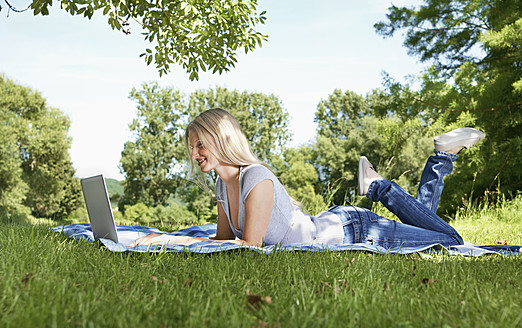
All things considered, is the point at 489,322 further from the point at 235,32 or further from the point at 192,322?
the point at 235,32

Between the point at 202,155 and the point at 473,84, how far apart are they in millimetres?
9510

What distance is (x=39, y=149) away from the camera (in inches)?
882

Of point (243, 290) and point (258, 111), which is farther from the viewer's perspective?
point (258, 111)

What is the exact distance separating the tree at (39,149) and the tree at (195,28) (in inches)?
706

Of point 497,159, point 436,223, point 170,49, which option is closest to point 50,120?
point 170,49

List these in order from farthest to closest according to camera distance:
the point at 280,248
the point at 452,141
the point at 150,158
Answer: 1. the point at 150,158
2. the point at 452,141
3. the point at 280,248

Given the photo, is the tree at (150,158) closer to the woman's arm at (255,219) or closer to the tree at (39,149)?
the tree at (39,149)

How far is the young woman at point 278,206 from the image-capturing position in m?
2.50

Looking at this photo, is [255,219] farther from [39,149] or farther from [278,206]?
[39,149]

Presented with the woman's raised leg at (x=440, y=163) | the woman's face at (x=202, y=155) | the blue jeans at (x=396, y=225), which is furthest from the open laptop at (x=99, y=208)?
the woman's raised leg at (x=440, y=163)

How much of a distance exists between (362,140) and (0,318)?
2485 cm

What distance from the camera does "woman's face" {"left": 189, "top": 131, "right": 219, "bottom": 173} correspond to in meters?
2.74

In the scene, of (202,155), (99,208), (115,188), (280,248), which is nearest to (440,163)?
(280,248)

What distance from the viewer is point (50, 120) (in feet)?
74.8
